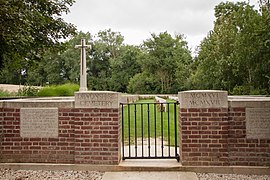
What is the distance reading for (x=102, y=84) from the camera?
52.4m

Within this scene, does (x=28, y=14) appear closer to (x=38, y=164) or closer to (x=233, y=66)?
(x=38, y=164)

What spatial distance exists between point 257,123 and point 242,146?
1.57 feet

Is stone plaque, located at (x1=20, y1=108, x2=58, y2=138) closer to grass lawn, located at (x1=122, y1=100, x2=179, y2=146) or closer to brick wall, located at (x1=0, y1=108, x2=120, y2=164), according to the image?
brick wall, located at (x1=0, y1=108, x2=120, y2=164)

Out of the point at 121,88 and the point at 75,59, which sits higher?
the point at 75,59

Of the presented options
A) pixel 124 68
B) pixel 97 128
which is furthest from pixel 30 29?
pixel 124 68

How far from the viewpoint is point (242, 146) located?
17.4 feet

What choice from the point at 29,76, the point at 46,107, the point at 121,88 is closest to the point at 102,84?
the point at 121,88

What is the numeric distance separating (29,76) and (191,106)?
50.9 metres

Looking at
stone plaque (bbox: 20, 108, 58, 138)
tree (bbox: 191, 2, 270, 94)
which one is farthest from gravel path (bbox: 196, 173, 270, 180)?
tree (bbox: 191, 2, 270, 94)

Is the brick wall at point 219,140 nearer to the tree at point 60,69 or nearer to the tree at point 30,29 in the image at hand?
the tree at point 30,29

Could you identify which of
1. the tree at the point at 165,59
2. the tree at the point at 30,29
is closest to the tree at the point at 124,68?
the tree at the point at 165,59

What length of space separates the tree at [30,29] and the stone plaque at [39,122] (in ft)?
8.21

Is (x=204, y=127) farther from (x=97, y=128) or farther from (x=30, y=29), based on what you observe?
(x=30, y=29)

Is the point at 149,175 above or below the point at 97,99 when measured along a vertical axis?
below
